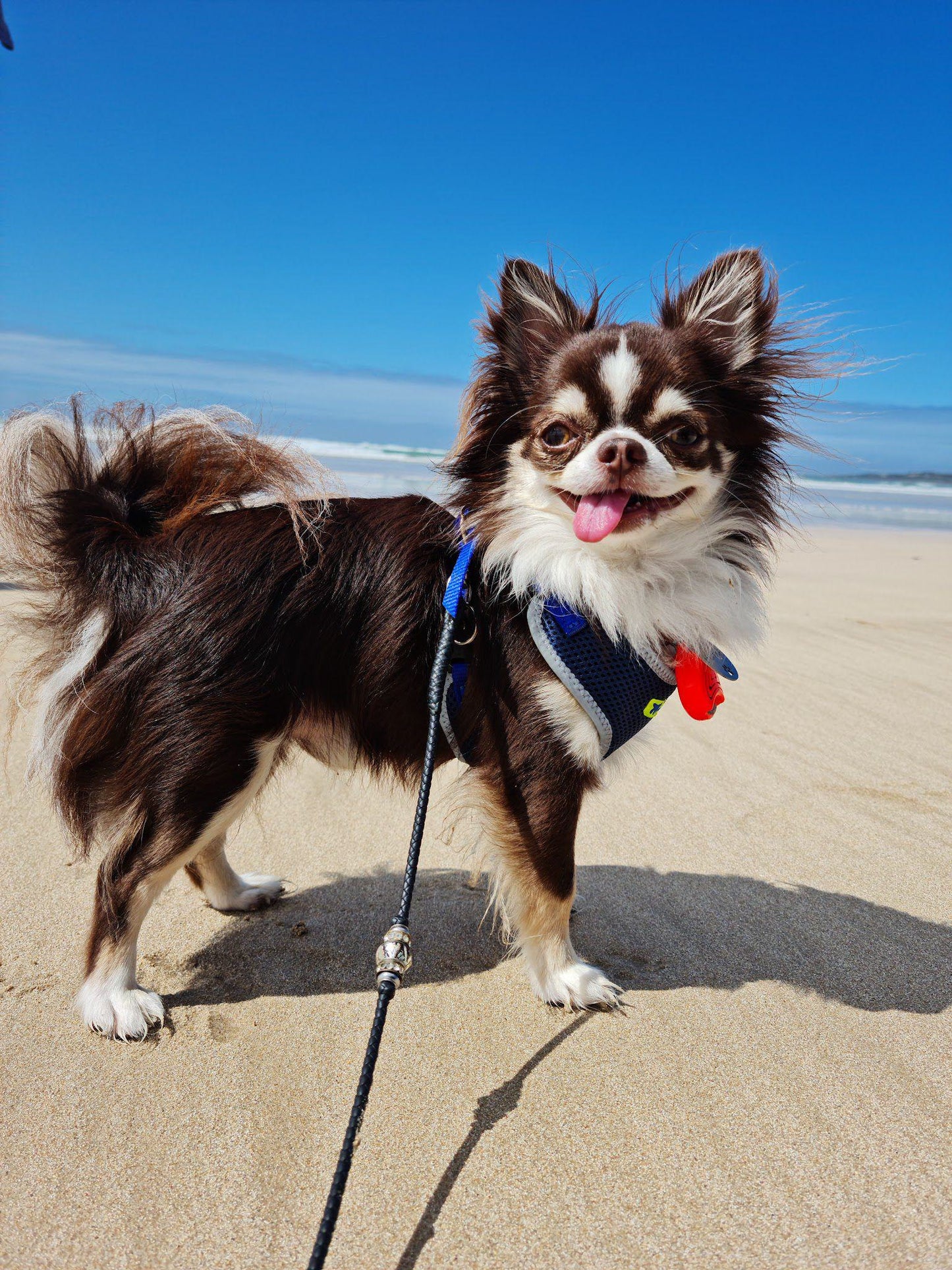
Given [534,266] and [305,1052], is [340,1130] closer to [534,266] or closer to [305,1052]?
[305,1052]

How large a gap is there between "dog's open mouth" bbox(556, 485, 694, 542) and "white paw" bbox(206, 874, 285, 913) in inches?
57.8

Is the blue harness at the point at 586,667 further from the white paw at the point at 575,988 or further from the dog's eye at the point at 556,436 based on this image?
the white paw at the point at 575,988

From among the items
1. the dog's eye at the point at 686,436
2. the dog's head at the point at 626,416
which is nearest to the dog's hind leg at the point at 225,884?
the dog's head at the point at 626,416

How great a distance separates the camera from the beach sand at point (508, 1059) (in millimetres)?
1489

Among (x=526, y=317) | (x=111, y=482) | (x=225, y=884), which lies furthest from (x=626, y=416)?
(x=225, y=884)

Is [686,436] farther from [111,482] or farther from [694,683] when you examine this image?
[111,482]

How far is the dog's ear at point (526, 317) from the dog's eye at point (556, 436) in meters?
0.25

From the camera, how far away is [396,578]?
6.91 ft

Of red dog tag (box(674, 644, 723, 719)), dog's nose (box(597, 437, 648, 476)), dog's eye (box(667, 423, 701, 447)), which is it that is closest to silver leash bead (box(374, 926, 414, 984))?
red dog tag (box(674, 644, 723, 719))

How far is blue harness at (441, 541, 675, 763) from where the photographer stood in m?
2.06

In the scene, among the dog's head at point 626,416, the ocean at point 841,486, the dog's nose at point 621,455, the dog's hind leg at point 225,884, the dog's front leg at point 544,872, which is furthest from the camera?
the ocean at point 841,486

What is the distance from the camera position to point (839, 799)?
343cm

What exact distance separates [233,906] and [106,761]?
75 cm

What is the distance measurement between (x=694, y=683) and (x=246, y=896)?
1.48 meters
